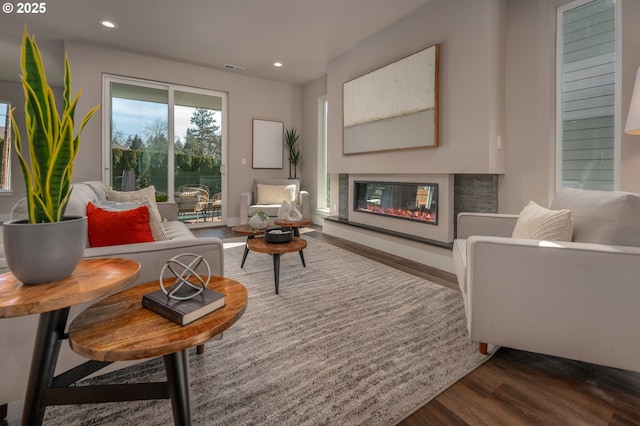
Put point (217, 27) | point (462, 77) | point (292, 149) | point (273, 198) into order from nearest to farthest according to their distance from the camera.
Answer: point (462, 77) → point (217, 27) → point (273, 198) → point (292, 149)

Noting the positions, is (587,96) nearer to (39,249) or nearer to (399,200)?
(399,200)

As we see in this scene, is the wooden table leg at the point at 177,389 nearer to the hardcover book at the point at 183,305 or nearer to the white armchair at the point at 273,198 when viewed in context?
the hardcover book at the point at 183,305

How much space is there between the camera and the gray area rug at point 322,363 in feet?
4.00

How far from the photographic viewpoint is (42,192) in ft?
2.82

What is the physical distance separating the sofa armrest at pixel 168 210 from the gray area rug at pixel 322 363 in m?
1.66

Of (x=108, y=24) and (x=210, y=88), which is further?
(x=210, y=88)

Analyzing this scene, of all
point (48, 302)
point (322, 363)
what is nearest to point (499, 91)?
point (322, 363)

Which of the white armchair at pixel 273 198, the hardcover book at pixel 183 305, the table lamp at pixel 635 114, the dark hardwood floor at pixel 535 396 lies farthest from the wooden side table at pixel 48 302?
the white armchair at pixel 273 198

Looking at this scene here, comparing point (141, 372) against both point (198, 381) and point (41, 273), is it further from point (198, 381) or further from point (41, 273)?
point (41, 273)

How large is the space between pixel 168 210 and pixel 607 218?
3.70m

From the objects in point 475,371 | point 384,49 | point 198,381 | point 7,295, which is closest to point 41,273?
point 7,295

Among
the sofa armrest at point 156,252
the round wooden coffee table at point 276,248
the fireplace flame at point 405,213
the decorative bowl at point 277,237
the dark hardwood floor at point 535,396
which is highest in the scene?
→ the fireplace flame at point 405,213

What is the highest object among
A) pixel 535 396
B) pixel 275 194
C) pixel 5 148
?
pixel 5 148

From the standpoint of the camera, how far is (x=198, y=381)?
1.40 metres
